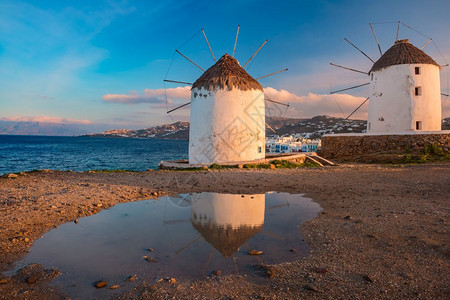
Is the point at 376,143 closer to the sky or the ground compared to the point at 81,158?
closer to the sky

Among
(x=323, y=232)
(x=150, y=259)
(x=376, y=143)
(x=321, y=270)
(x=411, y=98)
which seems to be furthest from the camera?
(x=411, y=98)

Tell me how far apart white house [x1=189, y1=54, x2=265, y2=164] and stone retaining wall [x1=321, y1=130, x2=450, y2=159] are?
404 inches

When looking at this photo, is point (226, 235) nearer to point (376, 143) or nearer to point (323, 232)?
point (323, 232)

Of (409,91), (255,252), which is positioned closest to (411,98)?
(409,91)

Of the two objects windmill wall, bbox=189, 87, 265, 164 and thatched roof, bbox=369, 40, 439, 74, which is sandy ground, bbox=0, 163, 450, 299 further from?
thatched roof, bbox=369, 40, 439, 74

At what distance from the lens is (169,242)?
15.6ft

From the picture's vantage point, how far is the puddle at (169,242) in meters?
3.68

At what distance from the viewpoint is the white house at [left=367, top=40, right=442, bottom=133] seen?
23.1 metres

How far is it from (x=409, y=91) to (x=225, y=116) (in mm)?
16967

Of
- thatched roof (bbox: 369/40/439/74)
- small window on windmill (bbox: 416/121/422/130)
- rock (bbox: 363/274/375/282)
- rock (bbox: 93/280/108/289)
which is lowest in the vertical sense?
rock (bbox: 93/280/108/289)

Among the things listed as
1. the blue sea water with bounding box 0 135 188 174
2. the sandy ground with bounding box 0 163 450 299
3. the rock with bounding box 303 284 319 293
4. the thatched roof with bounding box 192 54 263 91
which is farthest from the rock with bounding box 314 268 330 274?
the blue sea water with bounding box 0 135 188 174

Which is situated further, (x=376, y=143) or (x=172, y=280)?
(x=376, y=143)

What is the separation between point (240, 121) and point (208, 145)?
2.33m

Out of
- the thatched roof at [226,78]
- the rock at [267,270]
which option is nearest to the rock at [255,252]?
the rock at [267,270]
